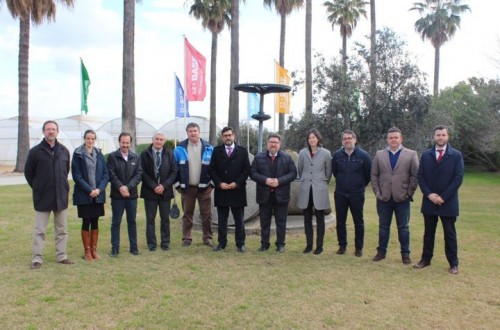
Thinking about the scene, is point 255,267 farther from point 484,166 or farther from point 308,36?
point 484,166

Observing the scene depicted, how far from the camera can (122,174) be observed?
21.9 feet

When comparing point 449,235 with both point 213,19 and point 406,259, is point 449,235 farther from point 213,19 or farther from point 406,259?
point 213,19

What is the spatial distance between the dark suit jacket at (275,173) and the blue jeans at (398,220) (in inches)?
52.9

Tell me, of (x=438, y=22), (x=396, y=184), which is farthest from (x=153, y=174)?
(x=438, y=22)

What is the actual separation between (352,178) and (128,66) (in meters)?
10.2

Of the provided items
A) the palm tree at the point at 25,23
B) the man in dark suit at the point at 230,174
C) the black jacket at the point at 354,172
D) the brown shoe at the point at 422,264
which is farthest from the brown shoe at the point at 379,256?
the palm tree at the point at 25,23

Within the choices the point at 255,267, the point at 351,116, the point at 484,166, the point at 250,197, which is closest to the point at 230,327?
the point at 255,267

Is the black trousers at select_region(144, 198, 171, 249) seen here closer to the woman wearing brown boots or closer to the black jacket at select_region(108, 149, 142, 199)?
the black jacket at select_region(108, 149, 142, 199)

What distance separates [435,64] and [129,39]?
31.0m

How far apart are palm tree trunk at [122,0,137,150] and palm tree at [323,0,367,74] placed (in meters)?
20.9

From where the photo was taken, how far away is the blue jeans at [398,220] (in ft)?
21.1

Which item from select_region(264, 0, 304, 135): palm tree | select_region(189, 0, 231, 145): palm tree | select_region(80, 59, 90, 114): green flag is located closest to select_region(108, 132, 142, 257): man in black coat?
select_region(80, 59, 90, 114): green flag

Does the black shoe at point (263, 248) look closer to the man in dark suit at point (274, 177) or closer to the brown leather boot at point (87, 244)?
the man in dark suit at point (274, 177)

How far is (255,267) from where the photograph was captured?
20.2 feet
